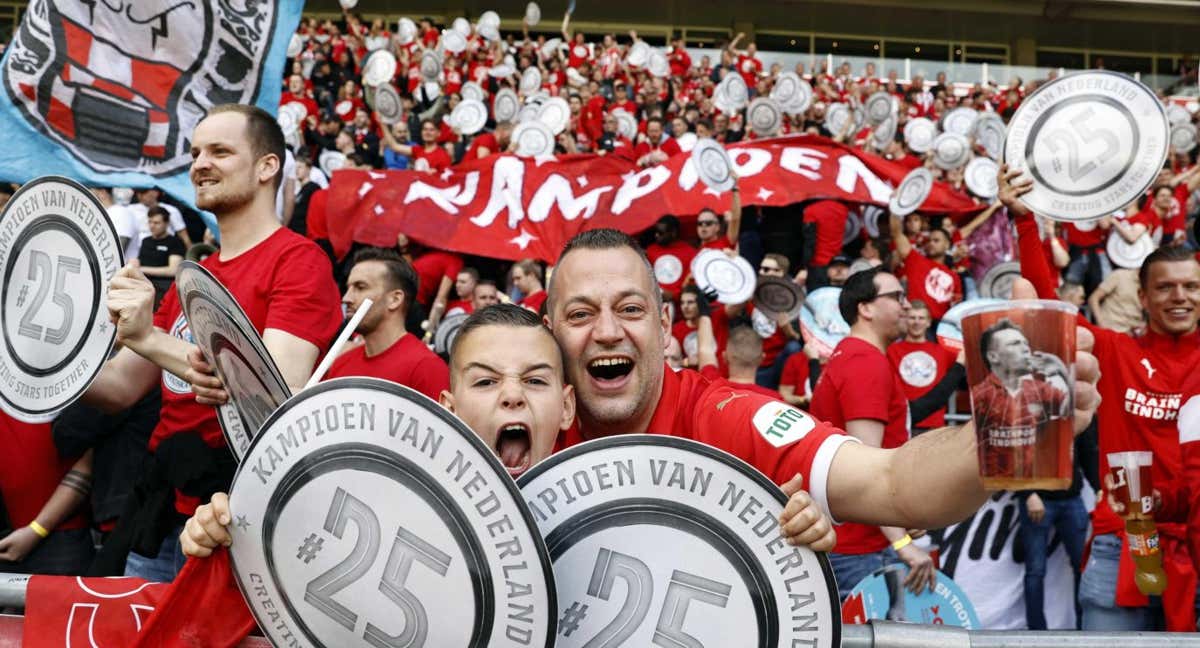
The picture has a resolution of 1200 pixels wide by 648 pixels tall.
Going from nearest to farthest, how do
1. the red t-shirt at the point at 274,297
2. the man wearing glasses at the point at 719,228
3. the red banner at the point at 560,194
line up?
the red t-shirt at the point at 274,297
the man wearing glasses at the point at 719,228
the red banner at the point at 560,194

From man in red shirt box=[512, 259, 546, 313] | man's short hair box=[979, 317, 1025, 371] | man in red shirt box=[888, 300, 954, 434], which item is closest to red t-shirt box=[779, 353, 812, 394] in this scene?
man in red shirt box=[888, 300, 954, 434]

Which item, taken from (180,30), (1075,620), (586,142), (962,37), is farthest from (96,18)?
(962,37)

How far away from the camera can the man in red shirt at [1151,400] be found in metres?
4.07

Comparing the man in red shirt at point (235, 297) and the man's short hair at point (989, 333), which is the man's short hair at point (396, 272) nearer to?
the man in red shirt at point (235, 297)

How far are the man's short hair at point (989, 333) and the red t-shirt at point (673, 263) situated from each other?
7582 mm

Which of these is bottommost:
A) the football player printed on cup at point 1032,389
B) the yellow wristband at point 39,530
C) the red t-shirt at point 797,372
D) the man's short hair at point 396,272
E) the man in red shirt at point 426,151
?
the yellow wristband at point 39,530

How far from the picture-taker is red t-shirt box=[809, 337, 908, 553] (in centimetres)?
461

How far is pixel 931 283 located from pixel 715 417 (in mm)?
7478

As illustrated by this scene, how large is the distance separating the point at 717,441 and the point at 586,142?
1219 cm

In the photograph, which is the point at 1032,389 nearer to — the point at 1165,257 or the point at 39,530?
the point at 1165,257

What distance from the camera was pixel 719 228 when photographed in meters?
9.53

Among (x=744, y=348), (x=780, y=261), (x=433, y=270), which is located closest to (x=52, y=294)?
(x=744, y=348)

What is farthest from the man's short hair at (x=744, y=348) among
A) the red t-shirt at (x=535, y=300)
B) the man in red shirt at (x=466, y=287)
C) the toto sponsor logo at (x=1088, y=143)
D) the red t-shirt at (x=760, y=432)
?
the man in red shirt at (x=466, y=287)

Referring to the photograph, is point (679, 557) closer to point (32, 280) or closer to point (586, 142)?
point (32, 280)
